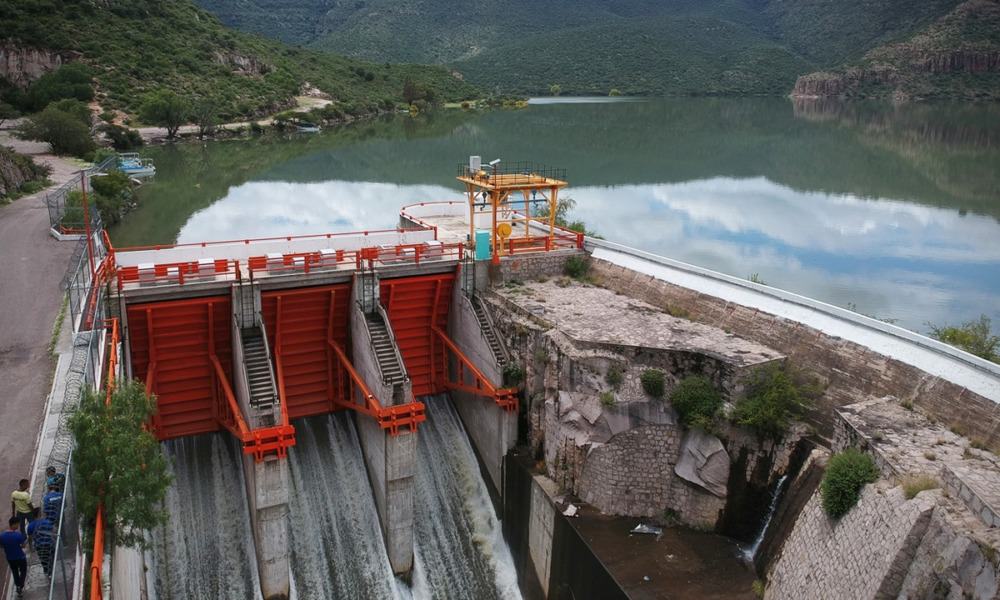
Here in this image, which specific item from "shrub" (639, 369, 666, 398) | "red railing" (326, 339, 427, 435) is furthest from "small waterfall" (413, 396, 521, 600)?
"shrub" (639, 369, 666, 398)

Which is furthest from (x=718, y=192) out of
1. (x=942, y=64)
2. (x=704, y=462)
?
(x=942, y=64)

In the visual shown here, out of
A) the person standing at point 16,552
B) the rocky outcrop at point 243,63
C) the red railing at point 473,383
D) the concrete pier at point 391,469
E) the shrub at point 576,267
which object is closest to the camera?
the person standing at point 16,552

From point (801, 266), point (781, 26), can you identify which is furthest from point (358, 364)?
point (781, 26)

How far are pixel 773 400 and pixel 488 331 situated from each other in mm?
7112

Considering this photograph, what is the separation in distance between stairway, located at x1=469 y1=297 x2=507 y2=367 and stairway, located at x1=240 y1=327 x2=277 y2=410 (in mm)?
5032

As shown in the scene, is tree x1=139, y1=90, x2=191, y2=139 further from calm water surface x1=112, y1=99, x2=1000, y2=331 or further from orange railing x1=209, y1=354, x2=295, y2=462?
orange railing x1=209, y1=354, x2=295, y2=462

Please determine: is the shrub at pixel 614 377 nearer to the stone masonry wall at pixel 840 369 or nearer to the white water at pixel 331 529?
the stone masonry wall at pixel 840 369

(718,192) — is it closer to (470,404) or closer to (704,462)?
(470,404)

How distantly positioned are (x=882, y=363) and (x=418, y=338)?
1102 cm

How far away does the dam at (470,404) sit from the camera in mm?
12992

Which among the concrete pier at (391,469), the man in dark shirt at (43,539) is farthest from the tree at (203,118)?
the man in dark shirt at (43,539)

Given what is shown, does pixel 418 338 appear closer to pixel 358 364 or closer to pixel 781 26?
pixel 358 364

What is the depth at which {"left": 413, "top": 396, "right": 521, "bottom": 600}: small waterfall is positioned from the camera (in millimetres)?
15859

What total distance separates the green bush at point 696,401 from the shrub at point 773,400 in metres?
0.45
